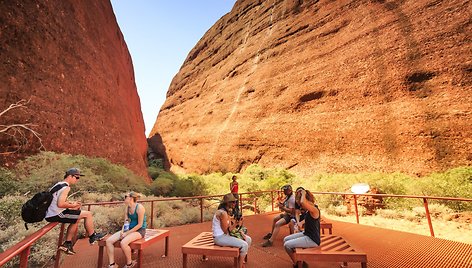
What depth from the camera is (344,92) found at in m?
17.3

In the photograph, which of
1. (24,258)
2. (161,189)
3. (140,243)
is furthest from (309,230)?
(161,189)

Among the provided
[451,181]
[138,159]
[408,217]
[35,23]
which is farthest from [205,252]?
[138,159]

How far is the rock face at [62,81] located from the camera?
958cm

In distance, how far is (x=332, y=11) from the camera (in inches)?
834

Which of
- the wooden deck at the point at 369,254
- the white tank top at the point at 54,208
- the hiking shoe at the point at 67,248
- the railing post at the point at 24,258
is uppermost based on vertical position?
the white tank top at the point at 54,208

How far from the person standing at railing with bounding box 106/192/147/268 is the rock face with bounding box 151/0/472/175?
558 inches

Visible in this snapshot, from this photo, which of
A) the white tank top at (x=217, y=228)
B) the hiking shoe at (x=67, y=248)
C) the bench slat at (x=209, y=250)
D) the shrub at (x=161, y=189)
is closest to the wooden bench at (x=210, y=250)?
the bench slat at (x=209, y=250)

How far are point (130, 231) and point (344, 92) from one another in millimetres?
17177

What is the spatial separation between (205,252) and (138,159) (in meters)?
17.0

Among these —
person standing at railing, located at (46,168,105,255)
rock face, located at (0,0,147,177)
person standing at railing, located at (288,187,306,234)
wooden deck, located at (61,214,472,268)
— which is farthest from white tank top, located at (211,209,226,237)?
rock face, located at (0,0,147,177)

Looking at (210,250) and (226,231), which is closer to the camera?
(210,250)

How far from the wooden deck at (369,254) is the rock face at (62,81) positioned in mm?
7285

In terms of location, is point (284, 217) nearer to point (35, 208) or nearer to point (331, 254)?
point (331, 254)

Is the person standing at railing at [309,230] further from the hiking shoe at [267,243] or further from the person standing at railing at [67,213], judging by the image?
the person standing at railing at [67,213]
